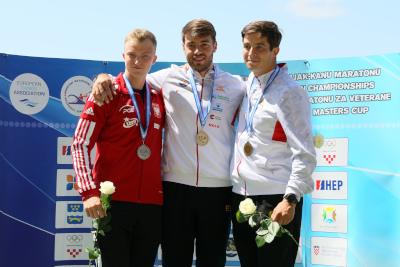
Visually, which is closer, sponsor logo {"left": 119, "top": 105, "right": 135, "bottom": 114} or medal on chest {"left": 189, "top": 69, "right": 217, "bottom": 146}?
sponsor logo {"left": 119, "top": 105, "right": 135, "bottom": 114}

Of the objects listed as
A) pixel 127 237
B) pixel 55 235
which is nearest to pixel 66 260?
pixel 55 235

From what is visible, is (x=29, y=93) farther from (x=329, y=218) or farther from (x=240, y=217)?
(x=240, y=217)

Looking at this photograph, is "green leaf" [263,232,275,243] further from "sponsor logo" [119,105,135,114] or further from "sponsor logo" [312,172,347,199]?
"sponsor logo" [312,172,347,199]

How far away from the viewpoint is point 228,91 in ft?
12.3

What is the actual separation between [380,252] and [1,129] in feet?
12.3

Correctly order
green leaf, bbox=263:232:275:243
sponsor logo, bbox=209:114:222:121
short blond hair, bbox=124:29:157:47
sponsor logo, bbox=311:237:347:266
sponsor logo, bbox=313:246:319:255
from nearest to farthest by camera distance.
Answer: green leaf, bbox=263:232:275:243 < short blond hair, bbox=124:29:157:47 < sponsor logo, bbox=209:114:222:121 < sponsor logo, bbox=311:237:347:266 < sponsor logo, bbox=313:246:319:255

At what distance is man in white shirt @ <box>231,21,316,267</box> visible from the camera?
3176 millimetres

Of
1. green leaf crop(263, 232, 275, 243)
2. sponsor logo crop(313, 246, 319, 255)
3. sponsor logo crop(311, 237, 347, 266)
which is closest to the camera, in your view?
green leaf crop(263, 232, 275, 243)

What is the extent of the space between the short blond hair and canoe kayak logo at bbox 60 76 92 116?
2.33m

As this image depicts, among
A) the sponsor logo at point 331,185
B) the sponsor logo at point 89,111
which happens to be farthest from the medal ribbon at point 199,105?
the sponsor logo at point 331,185

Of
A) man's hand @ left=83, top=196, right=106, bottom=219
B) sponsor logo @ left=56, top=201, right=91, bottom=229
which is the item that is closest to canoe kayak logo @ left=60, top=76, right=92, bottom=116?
sponsor logo @ left=56, top=201, right=91, bottom=229

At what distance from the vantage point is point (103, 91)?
3395mm

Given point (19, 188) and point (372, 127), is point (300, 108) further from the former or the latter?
point (19, 188)

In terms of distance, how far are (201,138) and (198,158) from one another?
0.13 meters
